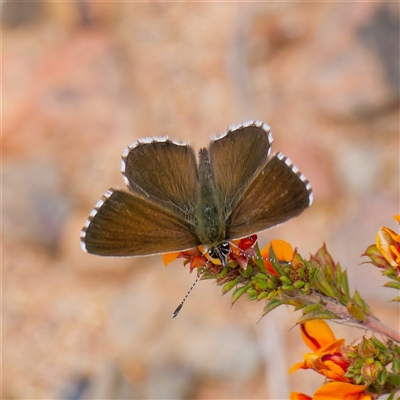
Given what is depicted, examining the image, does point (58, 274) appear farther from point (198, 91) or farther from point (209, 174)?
point (209, 174)

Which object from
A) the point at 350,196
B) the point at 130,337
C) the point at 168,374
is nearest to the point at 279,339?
the point at 168,374

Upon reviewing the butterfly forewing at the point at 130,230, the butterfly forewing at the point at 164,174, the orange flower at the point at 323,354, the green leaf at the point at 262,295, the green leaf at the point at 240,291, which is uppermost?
the butterfly forewing at the point at 164,174

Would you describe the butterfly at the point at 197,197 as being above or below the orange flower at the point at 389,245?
above

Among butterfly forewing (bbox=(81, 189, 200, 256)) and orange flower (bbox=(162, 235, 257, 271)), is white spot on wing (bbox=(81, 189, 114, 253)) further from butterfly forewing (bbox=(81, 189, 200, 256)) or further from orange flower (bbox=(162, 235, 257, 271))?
orange flower (bbox=(162, 235, 257, 271))

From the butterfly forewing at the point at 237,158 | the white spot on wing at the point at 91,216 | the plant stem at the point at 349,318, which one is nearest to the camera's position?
the plant stem at the point at 349,318

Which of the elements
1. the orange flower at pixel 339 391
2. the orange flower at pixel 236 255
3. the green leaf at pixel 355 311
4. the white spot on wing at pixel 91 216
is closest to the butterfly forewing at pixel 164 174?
the white spot on wing at pixel 91 216

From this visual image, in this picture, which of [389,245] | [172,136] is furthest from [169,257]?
[172,136]

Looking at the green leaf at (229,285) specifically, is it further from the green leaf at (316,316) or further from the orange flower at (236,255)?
the green leaf at (316,316)

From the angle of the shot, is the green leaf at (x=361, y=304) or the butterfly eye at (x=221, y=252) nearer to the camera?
the butterfly eye at (x=221, y=252)

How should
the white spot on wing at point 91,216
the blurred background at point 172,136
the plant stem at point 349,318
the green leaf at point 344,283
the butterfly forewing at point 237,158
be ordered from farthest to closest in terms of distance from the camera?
the blurred background at point 172,136 → the butterfly forewing at point 237,158 → the white spot on wing at point 91,216 → the green leaf at point 344,283 → the plant stem at point 349,318
